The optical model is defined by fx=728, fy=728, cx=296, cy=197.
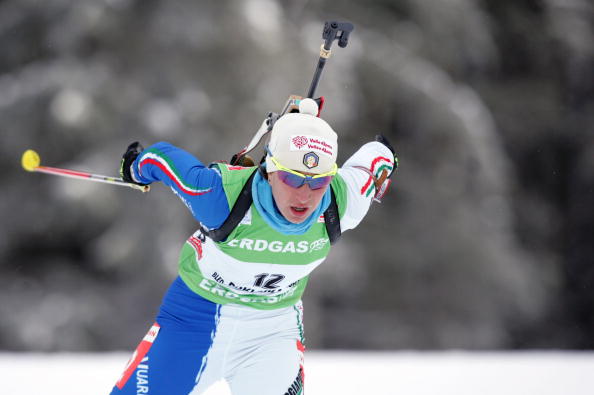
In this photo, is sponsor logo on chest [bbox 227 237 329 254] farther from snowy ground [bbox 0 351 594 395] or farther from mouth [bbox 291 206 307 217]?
snowy ground [bbox 0 351 594 395]

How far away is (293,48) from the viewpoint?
8594 millimetres

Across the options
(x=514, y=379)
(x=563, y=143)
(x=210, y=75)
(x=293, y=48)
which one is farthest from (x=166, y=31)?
(x=563, y=143)

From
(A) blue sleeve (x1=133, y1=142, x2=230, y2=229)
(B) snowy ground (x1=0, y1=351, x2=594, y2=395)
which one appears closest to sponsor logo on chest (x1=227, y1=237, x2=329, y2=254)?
(A) blue sleeve (x1=133, y1=142, x2=230, y2=229)

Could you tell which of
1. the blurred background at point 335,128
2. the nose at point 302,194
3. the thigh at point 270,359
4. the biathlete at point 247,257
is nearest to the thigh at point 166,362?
the biathlete at point 247,257

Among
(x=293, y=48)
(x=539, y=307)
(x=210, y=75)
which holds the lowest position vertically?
(x=539, y=307)

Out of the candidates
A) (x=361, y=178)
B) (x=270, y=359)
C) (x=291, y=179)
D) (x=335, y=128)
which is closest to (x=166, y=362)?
(x=270, y=359)

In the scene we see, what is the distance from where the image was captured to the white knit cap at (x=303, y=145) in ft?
8.58

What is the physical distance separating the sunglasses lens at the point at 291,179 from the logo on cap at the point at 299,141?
0.35 feet

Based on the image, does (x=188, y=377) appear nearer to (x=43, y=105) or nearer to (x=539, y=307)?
(x=43, y=105)

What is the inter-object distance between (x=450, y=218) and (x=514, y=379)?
5864mm

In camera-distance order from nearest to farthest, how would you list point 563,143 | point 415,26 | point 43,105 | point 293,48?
point 293,48
point 43,105
point 415,26
point 563,143

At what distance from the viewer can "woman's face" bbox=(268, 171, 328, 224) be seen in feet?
8.57

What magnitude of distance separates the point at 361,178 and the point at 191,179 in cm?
74

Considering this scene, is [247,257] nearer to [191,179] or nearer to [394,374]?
[191,179]
